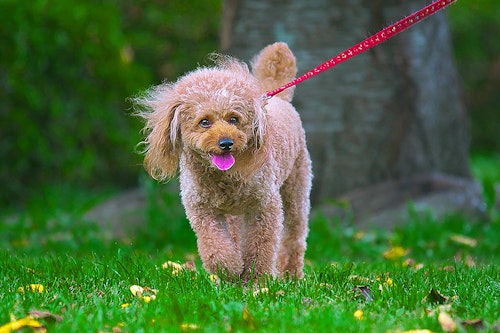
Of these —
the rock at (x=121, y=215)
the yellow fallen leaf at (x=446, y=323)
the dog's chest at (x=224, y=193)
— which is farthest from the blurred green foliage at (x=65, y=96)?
the yellow fallen leaf at (x=446, y=323)

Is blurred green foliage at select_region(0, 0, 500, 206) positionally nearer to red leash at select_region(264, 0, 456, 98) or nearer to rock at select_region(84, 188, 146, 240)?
rock at select_region(84, 188, 146, 240)

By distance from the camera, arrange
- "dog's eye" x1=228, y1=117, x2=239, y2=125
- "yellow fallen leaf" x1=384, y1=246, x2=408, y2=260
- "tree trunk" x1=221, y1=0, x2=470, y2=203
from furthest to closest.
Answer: "tree trunk" x1=221, y1=0, x2=470, y2=203 < "yellow fallen leaf" x1=384, y1=246, x2=408, y2=260 < "dog's eye" x1=228, y1=117, x2=239, y2=125

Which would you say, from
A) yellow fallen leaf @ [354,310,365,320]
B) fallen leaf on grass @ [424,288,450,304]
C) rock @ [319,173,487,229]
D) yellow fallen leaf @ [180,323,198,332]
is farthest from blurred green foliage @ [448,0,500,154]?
yellow fallen leaf @ [180,323,198,332]

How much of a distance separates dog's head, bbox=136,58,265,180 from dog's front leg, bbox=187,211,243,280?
0.33 meters

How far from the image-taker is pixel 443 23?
863 cm

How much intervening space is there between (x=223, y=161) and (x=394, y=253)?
3.24 m

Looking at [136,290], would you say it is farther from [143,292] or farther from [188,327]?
[188,327]

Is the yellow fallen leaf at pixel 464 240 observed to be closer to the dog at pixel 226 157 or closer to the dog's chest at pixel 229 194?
the dog at pixel 226 157

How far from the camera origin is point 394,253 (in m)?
6.93

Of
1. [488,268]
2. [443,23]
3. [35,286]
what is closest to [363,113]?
[443,23]

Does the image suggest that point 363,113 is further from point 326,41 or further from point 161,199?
point 161,199

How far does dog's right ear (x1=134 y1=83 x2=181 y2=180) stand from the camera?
4305 mm

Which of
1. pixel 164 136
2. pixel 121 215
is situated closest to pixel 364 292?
pixel 164 136

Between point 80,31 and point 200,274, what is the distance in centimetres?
610
